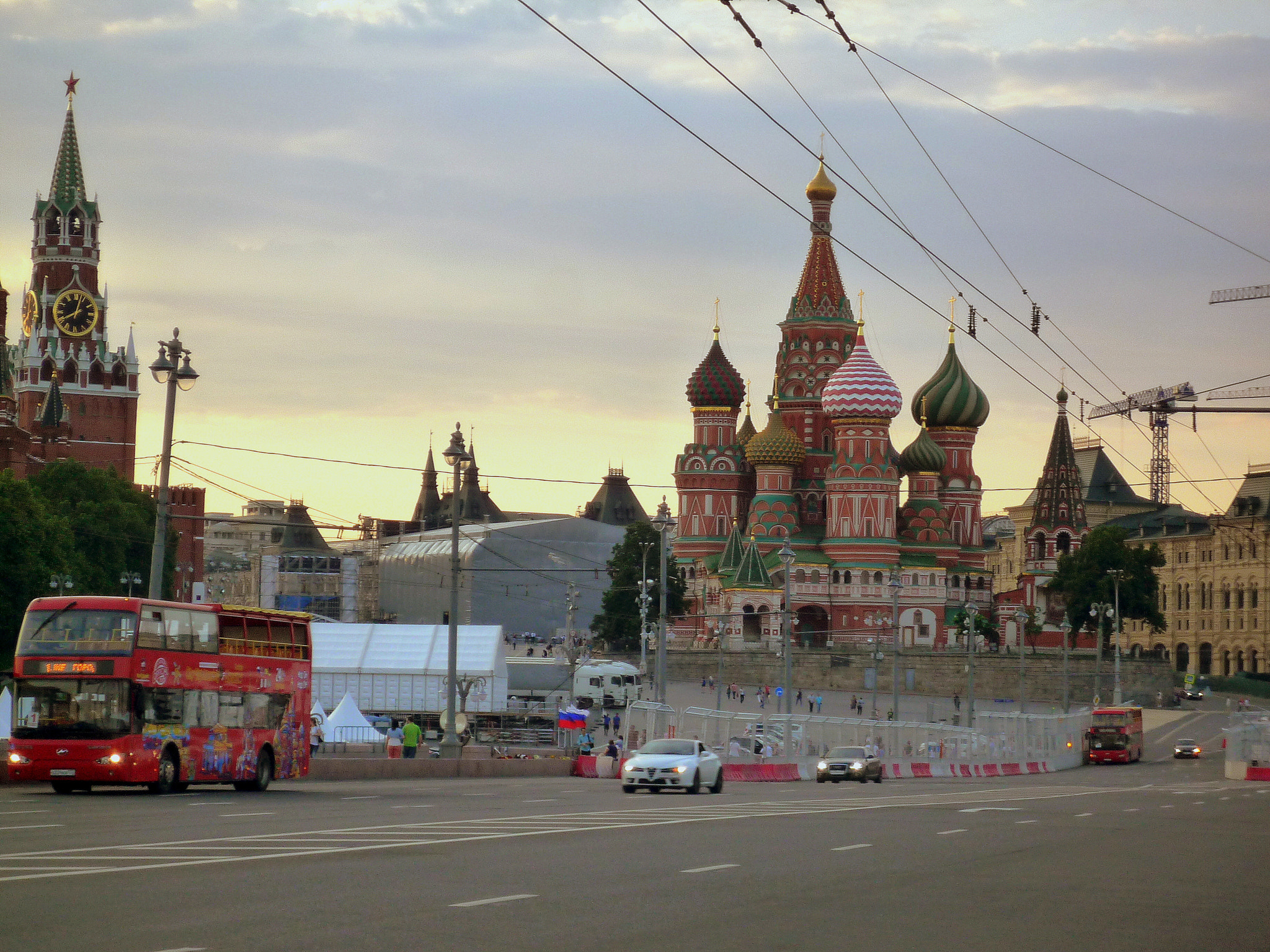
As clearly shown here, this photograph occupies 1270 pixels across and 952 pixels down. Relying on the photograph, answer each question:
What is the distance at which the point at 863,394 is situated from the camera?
4277 inches

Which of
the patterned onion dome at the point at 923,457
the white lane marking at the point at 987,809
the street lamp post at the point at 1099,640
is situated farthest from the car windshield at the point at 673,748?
the patterned onion dome at the point at 923,457

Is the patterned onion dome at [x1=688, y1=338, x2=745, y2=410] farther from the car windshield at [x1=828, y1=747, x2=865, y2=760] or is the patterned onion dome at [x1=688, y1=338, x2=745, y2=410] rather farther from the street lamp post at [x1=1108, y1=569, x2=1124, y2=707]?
the car windshield at [x1=828, y1=747, x2=865, y2=760]

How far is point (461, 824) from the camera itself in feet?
63.4

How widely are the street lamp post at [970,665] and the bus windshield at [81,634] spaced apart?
136ft

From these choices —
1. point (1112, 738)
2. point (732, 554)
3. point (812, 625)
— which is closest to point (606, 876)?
point (1112, 738)

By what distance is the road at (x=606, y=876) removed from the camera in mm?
10766

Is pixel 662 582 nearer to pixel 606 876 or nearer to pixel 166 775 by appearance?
pixel 166 775

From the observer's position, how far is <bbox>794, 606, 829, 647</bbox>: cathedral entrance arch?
107875 mm

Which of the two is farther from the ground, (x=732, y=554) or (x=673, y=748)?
(x=732, y=554)

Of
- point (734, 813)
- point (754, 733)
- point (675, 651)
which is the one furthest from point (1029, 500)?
point (734, 813)

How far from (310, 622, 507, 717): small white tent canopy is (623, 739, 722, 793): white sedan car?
32430mm

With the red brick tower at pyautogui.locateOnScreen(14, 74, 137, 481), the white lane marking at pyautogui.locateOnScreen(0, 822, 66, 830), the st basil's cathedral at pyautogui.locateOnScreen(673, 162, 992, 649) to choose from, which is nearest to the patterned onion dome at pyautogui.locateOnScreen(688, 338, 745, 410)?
the st basil's cathedral at pyautogui.locateOnScreen(673, 162, 992, 649)

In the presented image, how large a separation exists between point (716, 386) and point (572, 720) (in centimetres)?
6315

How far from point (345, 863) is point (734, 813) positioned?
9.33 m
